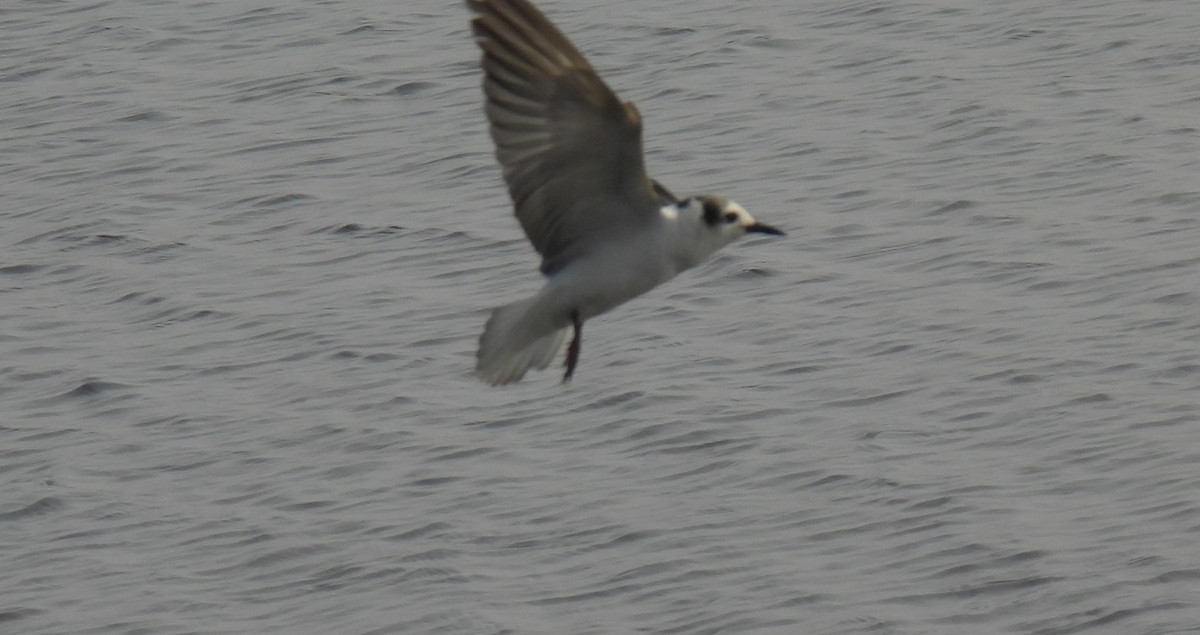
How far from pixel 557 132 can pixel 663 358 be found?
5.34 meters

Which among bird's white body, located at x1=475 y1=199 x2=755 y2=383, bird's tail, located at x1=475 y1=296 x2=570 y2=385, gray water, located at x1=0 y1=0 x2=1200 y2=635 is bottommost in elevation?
gray water, located at x1=0 y1=0 x2=1200 y2=635

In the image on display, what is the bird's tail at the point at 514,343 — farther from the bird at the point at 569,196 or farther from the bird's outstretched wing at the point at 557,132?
the bird's outstretched wing at the point at 557,132

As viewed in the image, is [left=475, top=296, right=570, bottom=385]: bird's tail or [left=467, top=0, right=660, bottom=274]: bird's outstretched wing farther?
[left=475, top=296, right=570, bottom=385]: bird's tail

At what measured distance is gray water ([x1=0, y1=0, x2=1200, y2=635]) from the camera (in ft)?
35.6

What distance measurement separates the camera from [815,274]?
13.6m

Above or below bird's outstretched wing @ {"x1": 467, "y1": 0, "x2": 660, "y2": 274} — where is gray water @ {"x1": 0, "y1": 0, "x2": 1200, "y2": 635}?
below

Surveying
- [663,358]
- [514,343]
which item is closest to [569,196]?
[514,343]

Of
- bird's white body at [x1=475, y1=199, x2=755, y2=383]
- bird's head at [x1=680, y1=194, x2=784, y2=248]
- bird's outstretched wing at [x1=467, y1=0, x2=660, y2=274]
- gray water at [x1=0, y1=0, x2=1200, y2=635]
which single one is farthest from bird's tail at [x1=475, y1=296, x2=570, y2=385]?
gray water at [x1=0, y1=0, x2=1200, y2=635]

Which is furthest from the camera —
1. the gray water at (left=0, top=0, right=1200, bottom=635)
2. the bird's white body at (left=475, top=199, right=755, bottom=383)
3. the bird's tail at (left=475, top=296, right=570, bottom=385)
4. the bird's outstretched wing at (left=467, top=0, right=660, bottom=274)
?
the gray water at (left=0, top=0, right=1200, bottom=635)

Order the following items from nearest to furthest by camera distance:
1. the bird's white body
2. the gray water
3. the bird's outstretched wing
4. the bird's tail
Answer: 1. the bird's outstretched wing
2. the bird's white body
3. the bird's tail
4. the gray water

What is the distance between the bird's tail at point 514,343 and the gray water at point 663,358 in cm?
244

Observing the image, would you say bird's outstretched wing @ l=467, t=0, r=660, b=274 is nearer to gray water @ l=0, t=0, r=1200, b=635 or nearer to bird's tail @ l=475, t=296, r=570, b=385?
bird's tail @ l=475, t=296, r=570, b=385

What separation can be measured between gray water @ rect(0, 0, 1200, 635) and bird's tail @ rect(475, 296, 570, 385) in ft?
8.02

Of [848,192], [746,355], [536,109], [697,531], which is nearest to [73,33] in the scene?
[848,192]
